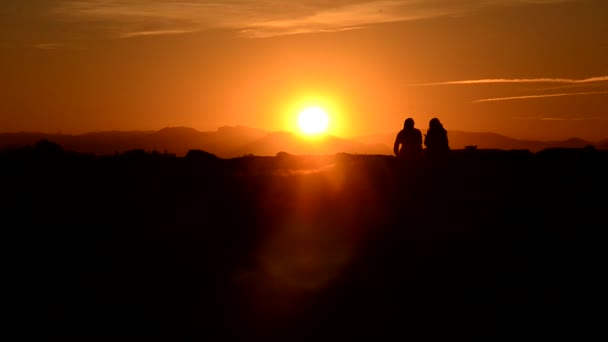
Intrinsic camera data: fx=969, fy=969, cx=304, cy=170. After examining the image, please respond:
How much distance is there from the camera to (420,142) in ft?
84.9

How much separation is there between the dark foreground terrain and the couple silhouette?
0.98 metres

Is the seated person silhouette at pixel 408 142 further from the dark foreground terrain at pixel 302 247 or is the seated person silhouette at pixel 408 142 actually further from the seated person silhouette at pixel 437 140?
the dark foreground terrain at pixel 302 247

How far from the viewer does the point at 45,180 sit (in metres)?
21.8

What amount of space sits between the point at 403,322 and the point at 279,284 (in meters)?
2.47

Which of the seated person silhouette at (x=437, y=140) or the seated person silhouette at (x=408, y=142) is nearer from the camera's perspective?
the seated person silhouette at (x=437, y=140)

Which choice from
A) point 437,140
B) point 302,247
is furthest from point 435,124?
point 302,247

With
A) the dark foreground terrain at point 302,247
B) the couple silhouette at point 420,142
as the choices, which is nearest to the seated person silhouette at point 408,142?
the couple silhouette at point 420,142

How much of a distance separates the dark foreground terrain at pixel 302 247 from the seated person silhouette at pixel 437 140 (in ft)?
3.11

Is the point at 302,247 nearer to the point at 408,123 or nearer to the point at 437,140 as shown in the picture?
the point at 408,123

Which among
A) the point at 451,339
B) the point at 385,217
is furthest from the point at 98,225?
the point at 451,339

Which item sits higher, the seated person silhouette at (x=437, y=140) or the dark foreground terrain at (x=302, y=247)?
the seated person silhouette at (x=437, y=140)

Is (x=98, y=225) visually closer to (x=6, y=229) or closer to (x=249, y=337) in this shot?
(x=6, y=229)

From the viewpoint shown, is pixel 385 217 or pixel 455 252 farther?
pixel 385 217

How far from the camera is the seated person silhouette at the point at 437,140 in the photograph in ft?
83.3
